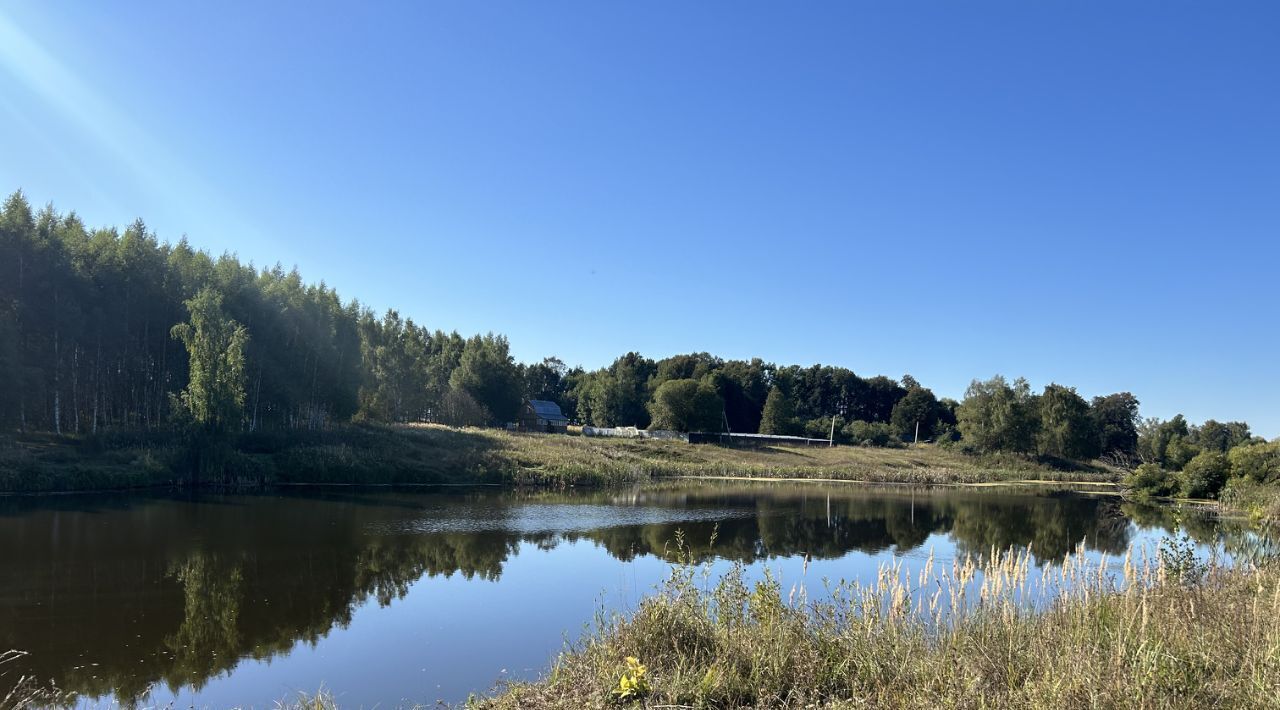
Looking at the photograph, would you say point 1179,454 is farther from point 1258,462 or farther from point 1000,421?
point 1258,462

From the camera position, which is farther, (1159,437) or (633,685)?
(1159,437)

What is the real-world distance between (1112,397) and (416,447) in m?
103

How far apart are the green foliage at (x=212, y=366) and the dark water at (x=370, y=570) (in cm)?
548

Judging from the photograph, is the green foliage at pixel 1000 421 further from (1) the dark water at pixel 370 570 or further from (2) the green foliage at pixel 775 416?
(1) the dark water at pixel 370 570

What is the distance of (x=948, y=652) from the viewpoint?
6.31 metres

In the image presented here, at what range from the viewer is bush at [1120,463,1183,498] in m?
44.9

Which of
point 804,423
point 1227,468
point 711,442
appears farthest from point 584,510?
point 804,423

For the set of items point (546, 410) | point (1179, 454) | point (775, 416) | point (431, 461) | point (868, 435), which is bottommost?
point (1179, 454)

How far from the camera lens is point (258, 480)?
37469mm

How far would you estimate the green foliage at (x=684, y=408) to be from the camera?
81.4 metres

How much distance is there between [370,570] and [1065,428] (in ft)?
249

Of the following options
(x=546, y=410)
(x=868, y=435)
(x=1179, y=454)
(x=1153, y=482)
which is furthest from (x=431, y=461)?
(x=1179, y=454)

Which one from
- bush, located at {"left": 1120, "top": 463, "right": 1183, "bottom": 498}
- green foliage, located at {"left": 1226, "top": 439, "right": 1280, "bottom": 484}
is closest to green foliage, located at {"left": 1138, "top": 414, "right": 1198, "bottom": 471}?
bush, located at {"left": 1120, "top": 463, "right": 1183, "bottom": 498}

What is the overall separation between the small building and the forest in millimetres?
7179
